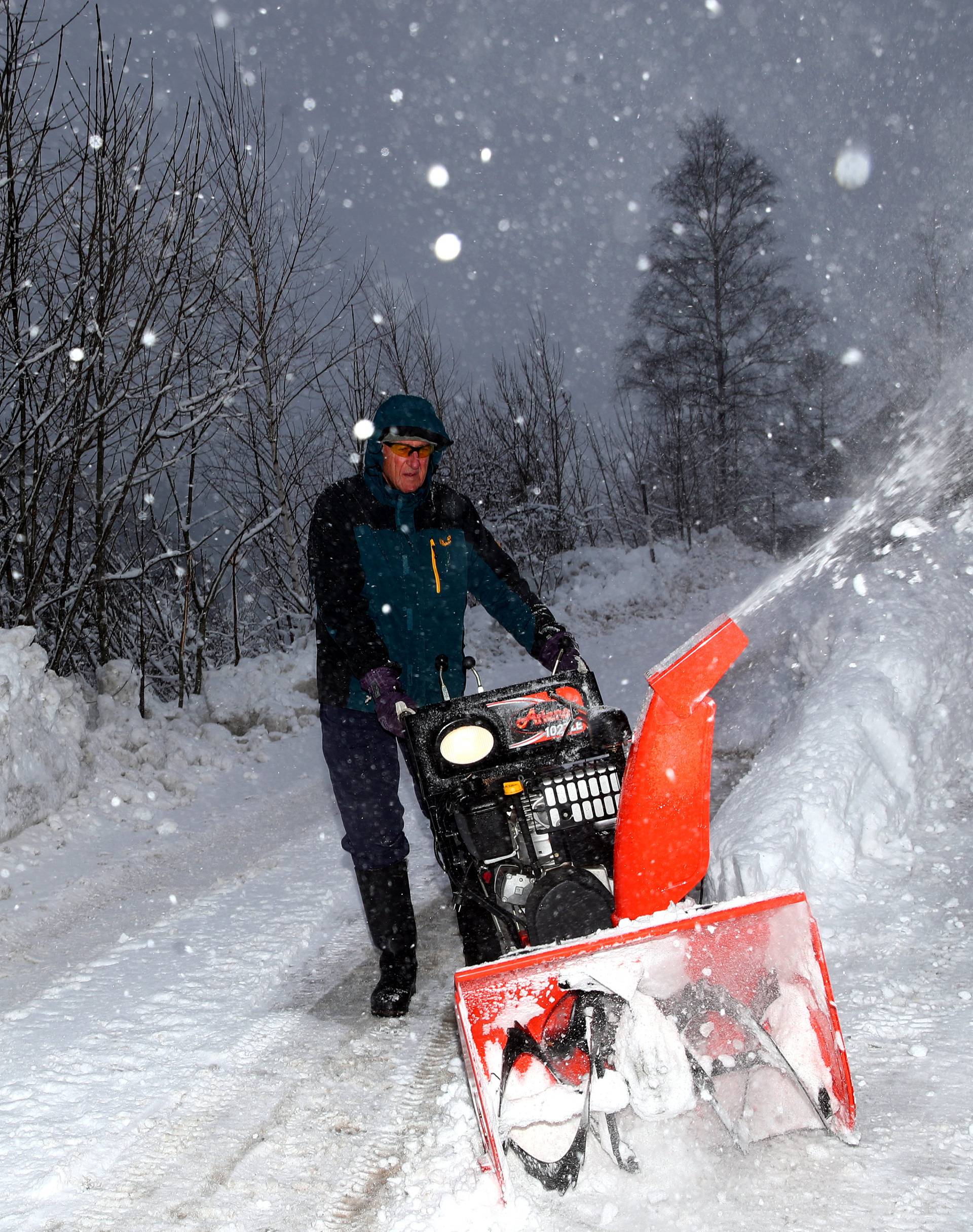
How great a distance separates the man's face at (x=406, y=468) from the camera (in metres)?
2.88

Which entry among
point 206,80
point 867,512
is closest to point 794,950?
point 867,512

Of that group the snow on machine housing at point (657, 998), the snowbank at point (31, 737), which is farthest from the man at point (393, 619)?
the snowbank at point (31, 737)

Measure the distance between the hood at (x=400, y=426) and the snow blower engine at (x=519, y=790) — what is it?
0.77 m

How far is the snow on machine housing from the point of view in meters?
1.98

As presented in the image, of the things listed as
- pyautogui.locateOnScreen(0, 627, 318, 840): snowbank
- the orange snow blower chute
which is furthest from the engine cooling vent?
pyautogui.locateOnScreen(0, 627, 318, 840): snowbank

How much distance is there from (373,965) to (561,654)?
151 centimetres

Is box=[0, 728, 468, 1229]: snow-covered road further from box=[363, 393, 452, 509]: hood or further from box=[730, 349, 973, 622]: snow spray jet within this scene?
box=[730, 349, 973, 622]: snow spray jet

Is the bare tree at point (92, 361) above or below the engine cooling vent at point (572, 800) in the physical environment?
above

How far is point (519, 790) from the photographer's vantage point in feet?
8.03

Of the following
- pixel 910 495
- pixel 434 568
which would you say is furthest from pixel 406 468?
pixel 910 495

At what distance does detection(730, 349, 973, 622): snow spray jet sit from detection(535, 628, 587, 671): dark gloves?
2225mm

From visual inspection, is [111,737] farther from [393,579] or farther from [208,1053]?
[393,579]

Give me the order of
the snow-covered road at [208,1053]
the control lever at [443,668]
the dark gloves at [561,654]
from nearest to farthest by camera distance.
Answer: the snow-covered road at [208,1053], the dark gloves at [561,654], the control lever at [443,668]

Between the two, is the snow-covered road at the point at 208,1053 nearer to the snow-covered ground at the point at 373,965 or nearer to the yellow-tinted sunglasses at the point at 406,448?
the snow-covered ground at the point at 373,965
